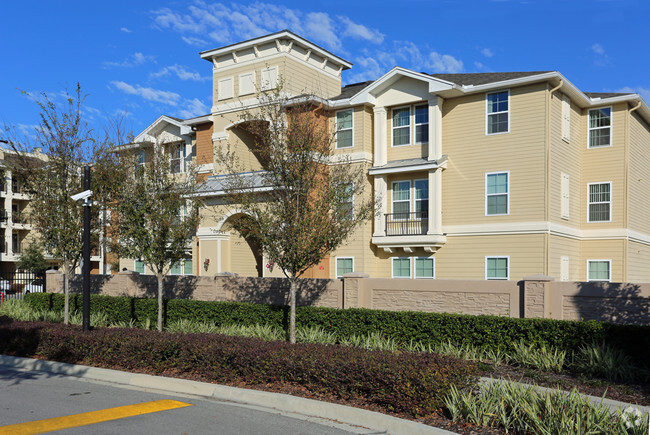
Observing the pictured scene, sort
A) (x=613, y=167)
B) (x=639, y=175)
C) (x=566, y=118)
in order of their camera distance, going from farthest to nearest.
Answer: (x=639, y=175)
(x=613, y=167)
(x=566, y=118)

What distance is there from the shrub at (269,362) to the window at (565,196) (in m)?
15.6

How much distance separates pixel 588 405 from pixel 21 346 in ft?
40.6

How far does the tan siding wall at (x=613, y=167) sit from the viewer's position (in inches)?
954

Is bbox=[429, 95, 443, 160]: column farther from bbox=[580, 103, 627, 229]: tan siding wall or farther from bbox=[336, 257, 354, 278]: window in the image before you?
bbox=[580, 103, 627, 229]: tan siding wall

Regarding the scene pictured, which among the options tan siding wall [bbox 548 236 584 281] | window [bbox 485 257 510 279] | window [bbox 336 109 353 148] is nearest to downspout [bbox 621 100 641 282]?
tan siding wall [bbox 548 236 584 281]

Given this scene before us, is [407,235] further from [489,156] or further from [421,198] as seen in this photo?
[489,156]

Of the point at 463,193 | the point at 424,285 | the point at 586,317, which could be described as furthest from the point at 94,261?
the point at 586,317

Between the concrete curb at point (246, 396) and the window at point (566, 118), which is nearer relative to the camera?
the concrete curb at point (246, 396)

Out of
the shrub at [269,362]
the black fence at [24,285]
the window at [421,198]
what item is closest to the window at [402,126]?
the window at [421,198]

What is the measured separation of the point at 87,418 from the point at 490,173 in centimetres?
1849

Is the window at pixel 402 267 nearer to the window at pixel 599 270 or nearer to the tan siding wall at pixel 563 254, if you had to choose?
the tan siding wall at pixel 563 254

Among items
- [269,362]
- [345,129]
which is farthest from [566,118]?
[269,362]

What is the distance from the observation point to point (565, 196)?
2372 cm

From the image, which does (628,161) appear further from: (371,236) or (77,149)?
(77,149)
